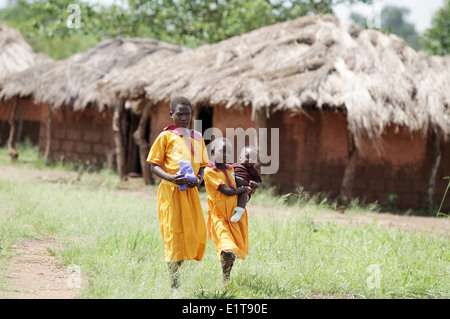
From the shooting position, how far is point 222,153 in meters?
3.71

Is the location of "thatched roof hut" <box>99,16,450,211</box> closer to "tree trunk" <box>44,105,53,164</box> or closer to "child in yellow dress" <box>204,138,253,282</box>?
"tree trunk" <box>44,105,53,164</box>

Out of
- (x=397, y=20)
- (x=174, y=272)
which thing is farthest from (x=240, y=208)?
(x=397, y=20)

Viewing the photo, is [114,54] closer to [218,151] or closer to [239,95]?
[239,95]

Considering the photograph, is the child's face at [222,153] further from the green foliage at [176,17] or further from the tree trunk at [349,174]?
the green foliage at [176,17]

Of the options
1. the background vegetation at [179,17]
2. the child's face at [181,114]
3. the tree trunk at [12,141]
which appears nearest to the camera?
the child's face at [181,114]

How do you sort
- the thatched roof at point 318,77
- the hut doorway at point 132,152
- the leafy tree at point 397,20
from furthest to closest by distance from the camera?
1. the leafy tree at point 397,20
2. the hut doorway at point 132,152
3. the thatched roof at point 318,77

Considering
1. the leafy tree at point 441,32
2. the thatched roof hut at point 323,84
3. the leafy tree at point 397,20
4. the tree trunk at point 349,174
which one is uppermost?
the leafy tree at point 397,20

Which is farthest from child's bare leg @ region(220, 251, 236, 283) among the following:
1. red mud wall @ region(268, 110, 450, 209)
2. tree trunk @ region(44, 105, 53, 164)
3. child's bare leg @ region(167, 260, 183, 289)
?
tree trunk @ region(44, 105, 53, 164)

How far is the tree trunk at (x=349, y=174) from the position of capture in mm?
8727

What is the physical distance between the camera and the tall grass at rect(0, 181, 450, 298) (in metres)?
3.67

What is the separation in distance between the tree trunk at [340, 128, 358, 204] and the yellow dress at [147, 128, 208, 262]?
18.2ft

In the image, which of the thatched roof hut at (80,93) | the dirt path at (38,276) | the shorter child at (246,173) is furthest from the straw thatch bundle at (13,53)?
the shorter child at (246,173)

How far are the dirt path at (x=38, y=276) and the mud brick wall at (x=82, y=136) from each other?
338 inches
